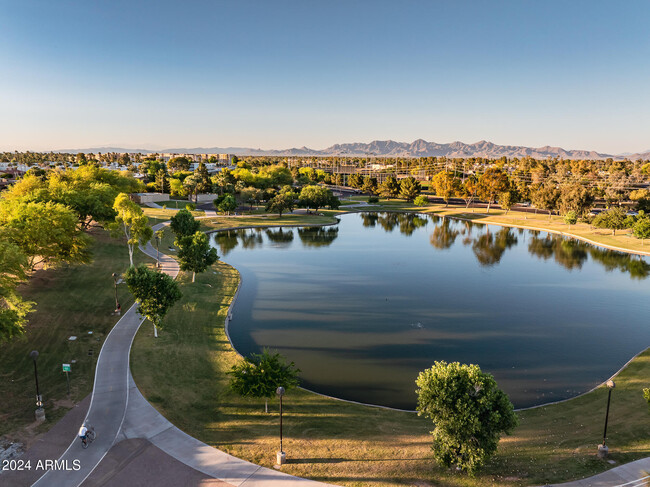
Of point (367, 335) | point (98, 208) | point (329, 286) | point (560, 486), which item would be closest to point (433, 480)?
point (560, 486)

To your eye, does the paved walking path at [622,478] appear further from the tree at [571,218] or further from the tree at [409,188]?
the tree at [409,188]

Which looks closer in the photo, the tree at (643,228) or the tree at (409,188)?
the tree at (643,228)

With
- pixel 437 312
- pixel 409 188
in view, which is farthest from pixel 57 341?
pixel 409 188

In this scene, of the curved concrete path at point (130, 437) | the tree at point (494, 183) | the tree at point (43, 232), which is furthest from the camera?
the tree at point (494, 183)

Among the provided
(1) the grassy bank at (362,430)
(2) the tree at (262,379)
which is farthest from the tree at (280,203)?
(2) the tree at (262,379)

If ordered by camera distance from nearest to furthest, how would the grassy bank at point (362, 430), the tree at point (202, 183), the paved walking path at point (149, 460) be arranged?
1. the paved walking path at point (149, 460)
2. the grassy bank at point (362, 430)
3. the tree at point (202, 183)

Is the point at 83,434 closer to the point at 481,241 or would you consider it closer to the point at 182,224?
the point at 182,224

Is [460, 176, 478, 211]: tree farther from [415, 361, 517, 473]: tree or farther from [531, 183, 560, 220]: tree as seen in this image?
[415, 361, 517, 473]: tree
